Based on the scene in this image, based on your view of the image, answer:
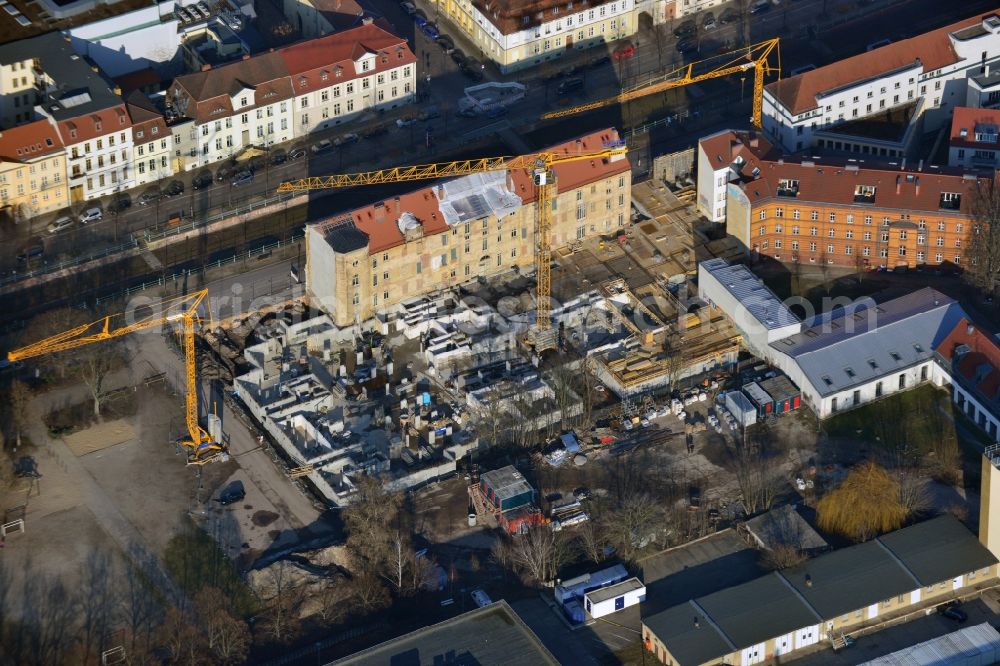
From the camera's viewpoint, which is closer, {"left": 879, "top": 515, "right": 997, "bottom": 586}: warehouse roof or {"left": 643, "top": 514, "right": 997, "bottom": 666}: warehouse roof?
{"left": 643, "top": 514, "right": 997, "bottom": 666}: warehouse roof

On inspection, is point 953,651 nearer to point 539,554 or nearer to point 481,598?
point 539,554

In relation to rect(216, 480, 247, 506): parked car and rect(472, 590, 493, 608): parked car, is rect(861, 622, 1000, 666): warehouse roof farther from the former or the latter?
rect(216, 480, 247, 506): parked car

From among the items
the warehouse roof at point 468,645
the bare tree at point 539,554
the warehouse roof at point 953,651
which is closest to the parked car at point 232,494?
the bare tree at point 539,554

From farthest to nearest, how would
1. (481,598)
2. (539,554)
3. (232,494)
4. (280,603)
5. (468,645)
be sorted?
(232,494) → (539,554) → (280,603) → (481,598) → (468,645)

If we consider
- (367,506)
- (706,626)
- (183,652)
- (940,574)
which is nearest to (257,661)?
(183,652)

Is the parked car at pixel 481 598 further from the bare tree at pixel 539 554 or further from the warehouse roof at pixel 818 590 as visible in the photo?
the warehouse roof at pixel 818 590

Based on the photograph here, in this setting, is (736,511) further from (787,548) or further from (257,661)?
(257,661)

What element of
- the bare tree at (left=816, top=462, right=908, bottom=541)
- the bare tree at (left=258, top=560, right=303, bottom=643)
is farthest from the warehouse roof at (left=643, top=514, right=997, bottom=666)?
the bare tree at (left=258, top=560, right=303, bottom=643)

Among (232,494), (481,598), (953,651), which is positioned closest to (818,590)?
(953,651)
